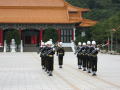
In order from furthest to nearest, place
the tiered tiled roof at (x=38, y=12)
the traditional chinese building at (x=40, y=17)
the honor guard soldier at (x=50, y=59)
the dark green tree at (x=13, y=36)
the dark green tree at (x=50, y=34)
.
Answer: the tiered tiled roof at (x=38, y=12) < the traditional chinese building at (x=40, y=17) < the dark green tree at (x=50, y=34) < the dark green tree at (x=13, y=36) < the honor guard soldier at (x=50, y=59)

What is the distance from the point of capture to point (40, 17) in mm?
78938

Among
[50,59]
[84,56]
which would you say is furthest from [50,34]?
[50,59]

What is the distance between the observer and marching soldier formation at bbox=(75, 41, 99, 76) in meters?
23.0

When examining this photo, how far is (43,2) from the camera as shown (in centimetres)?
8300

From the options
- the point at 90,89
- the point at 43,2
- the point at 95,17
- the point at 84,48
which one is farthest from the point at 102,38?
the point at 90,89

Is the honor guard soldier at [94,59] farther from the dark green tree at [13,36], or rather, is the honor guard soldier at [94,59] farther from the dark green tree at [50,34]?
the dark green tree at [13,36]

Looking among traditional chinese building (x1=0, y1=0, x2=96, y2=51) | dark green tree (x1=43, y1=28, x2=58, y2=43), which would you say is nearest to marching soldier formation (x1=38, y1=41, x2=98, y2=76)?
dark green tree (x1=43, y1=28, x2=58, y2=43)

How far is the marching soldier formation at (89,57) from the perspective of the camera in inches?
906

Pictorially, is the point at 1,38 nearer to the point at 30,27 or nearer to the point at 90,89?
the point at 30,27

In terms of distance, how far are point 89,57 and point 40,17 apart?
5546 cm

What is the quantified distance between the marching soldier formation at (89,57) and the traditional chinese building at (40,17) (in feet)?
161

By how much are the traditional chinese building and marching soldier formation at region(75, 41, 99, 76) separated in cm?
4895

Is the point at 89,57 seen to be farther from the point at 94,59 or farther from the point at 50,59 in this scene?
the point at 50,59

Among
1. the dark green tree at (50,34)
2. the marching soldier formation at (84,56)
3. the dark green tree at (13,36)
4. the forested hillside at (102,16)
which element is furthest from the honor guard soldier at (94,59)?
the dark green tree at (13,36)
